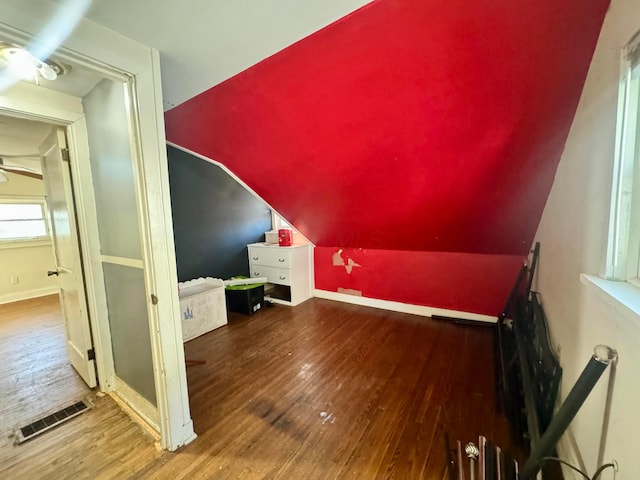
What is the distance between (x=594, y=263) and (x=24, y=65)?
8.95 feet

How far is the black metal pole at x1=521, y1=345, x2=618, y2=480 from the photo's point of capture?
765 millimetres

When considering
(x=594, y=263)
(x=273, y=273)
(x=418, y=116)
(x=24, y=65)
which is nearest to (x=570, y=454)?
(x=594, y=263)

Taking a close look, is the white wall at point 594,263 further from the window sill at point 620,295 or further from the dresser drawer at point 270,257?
the dresser drawer at point 270,257

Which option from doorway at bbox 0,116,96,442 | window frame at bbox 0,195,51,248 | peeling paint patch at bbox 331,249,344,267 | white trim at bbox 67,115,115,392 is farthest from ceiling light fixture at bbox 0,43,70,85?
window frame at bbox 0,195,51,248

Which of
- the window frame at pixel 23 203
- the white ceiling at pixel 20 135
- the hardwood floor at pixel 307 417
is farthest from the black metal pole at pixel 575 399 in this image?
the window frame at pixel 23 203

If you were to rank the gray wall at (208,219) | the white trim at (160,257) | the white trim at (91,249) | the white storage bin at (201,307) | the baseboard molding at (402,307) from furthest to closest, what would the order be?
the gray wall at (208,219) < the baseboard molding at (402,307) < the white storage bin at (201,307) < the white trim at (91,249) < the white trim at (160,257)

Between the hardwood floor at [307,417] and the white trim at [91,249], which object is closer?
the hardwood floor at [307,417]

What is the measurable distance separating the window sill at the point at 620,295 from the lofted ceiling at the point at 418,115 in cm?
92

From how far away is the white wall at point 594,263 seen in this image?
0.80 metres

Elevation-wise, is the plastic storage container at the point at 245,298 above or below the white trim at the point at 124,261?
below

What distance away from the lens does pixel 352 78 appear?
141 cm

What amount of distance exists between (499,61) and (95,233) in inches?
99.8

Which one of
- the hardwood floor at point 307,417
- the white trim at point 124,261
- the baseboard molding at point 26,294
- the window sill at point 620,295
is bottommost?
the hardwood floor at point 307,417

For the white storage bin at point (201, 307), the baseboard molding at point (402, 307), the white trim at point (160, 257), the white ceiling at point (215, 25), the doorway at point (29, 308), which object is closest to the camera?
the white ceiling at point (215, 25)
